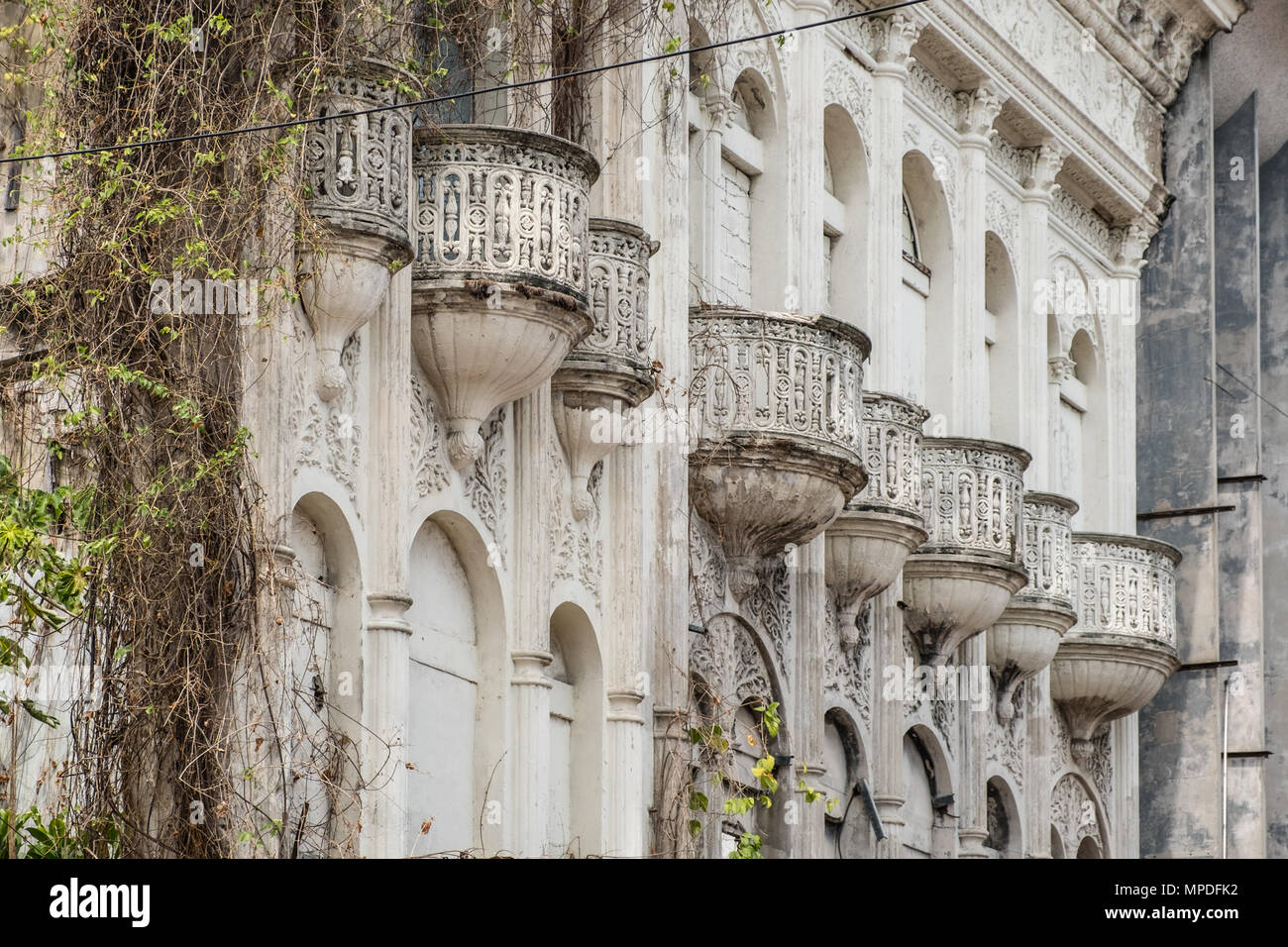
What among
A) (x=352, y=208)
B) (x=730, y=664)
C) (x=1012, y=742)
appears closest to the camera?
(x=352, y=208)

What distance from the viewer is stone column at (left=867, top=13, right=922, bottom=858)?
22.2 m

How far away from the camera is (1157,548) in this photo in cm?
2688

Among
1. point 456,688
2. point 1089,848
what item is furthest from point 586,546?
point 1089,848

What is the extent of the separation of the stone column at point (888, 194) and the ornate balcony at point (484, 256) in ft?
23.7

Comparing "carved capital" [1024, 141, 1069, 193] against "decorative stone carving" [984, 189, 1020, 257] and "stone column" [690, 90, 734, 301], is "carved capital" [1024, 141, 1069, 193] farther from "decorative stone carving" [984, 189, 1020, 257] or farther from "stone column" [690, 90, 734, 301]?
"stone column" [690, 90, 734, 301]

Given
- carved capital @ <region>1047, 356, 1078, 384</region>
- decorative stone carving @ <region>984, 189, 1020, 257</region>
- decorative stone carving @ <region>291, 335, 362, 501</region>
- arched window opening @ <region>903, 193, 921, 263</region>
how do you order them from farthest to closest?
carved capital @ <region>1047, 356, 1078, 384</region> < decorative stone carving @ <region>984, 189, 1020, 257</region> < arched window opening @ <region>903, 193, 921, 263</region> < decorative stone carving @ <region>291, 335, 362, 501</region>

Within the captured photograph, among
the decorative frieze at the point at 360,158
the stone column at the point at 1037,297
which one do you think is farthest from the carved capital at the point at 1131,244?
the decorative frieze at the point at 360,158

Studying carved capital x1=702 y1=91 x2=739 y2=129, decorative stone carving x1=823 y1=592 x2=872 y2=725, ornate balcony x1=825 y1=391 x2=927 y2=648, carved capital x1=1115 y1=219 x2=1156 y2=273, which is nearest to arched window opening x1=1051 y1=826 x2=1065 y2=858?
decorative stone carving x1=823 y1=592 x2=872 y2=725

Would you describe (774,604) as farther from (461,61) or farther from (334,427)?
(334,427)

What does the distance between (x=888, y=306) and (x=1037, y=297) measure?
417 centimetres

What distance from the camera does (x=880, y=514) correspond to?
21234mm

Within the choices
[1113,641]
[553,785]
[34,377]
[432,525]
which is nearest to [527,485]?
[432,525]

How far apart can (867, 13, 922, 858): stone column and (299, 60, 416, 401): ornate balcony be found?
28.0 feet

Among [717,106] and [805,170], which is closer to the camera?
[717,106]
